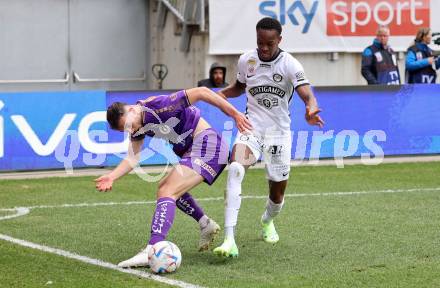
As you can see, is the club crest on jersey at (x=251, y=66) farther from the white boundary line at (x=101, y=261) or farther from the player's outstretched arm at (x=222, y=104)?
the white boundary line at (x=101, y=261)

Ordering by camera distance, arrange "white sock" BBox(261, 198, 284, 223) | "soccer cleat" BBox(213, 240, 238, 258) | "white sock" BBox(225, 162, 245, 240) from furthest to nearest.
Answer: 1. "white sock" BBox(261, 198, 284, 223)
2. "white sock" BBox(225, 162, 245, 240)
3. "soccer cleat" BBox(213, 240, 238, 258)

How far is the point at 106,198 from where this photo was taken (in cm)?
1346

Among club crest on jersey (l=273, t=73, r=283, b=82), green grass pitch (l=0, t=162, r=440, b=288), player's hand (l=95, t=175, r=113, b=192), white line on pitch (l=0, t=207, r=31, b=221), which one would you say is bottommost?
white line on pitch (l=0, t=207, r=31, b=221)

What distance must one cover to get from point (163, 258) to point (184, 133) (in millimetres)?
1250

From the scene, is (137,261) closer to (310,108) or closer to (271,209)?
(271,209)

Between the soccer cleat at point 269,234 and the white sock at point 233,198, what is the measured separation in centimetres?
93

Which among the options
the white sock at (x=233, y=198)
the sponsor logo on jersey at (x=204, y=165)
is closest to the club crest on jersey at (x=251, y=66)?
the white sock at (x=233, y=198)

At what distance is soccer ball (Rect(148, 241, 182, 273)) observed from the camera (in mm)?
8602

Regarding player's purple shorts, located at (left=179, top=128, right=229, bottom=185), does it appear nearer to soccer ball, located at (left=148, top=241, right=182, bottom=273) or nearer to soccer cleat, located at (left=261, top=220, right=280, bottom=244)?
soccer ball, located at (left=148, top=241, right=182, bottom=273)

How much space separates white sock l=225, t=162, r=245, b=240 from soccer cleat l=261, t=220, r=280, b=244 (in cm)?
93

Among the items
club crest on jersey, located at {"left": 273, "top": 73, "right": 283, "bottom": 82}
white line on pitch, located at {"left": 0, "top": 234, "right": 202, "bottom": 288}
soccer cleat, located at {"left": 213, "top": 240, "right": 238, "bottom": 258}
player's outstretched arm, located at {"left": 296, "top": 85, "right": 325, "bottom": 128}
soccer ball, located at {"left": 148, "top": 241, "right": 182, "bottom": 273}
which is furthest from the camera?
club crest on jersey, located at {"left": 273, "top": 73, "right": 283, "bottom": 82}

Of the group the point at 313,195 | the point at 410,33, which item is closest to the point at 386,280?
the point at 313,195

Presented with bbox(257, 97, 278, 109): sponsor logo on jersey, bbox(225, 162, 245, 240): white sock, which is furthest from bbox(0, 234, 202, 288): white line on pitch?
bbox(257, 97, 278, 109): sponsor logo on jersey

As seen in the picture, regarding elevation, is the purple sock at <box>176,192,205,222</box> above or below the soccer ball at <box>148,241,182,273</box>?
above
